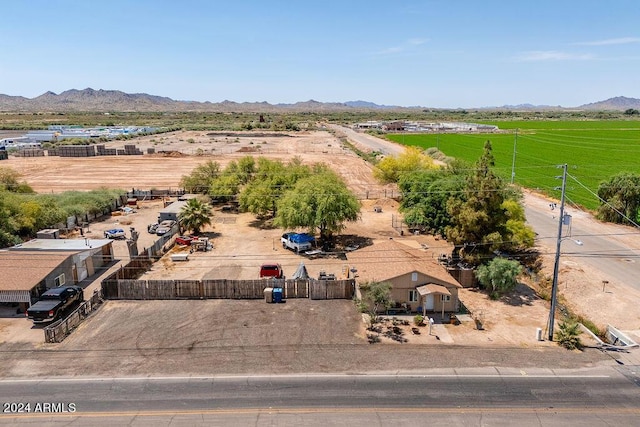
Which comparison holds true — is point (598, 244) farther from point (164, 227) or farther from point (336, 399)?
point (164, 227)

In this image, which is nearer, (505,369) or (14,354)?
(505,369)

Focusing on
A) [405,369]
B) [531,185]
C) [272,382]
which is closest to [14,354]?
[272,382]

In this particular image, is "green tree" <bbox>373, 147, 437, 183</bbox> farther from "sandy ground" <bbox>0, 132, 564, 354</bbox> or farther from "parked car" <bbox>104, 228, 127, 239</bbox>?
"parked car" <bbox>104, 228, 127, 239</bbox>

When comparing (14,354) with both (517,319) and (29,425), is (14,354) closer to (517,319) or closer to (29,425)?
(29,425)

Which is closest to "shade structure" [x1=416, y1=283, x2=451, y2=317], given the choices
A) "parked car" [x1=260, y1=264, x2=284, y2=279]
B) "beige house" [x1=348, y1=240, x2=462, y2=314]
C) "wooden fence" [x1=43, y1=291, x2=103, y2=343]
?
Answer: "beige house" [x1=348, y1=240, x2=462, y2=314]

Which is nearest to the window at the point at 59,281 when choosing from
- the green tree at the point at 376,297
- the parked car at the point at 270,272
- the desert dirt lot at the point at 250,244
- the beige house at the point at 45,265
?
the beige house at the point at 45,265

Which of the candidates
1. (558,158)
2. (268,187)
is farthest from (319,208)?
(558,158)
